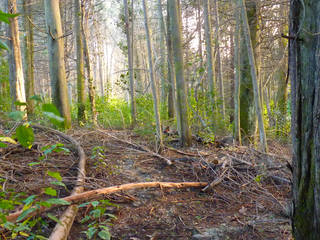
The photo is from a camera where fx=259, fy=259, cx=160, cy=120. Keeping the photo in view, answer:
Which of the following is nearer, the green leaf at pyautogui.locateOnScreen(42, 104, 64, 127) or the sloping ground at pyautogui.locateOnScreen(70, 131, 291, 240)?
the green leaf at pyautogui.locateOnScreen(42, 104, 64, 127)

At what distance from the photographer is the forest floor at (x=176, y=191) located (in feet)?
8.33

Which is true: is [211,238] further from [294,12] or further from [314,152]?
[294,12]

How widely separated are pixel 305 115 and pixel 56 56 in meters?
5.93

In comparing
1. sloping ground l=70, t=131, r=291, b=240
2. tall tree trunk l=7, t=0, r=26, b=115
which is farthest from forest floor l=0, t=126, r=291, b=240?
tall tree trunk l=7, t=0, r=26, b=115

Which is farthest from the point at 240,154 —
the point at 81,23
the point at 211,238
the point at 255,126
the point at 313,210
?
the point at 81,23

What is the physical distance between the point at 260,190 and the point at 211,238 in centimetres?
139

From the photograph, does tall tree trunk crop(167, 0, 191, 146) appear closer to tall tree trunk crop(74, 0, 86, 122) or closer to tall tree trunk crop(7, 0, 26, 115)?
tall tree trunk crop(7, 0, 26, 115)

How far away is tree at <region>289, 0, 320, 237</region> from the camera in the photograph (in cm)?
171

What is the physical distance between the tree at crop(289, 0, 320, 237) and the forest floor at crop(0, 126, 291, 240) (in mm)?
720

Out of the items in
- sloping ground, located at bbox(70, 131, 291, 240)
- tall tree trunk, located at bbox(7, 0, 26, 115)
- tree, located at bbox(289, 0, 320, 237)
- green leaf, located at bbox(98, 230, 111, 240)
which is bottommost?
sloping ground, located at bbox(70, 131, 291, 240)

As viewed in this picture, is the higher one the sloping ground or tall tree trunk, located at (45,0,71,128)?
tall tree trunk, located at (45,0,71,128)

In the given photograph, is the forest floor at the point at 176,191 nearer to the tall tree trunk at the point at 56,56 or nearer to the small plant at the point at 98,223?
the small plant at the point at 98,223

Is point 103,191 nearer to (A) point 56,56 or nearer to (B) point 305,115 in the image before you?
(B) point 305,115

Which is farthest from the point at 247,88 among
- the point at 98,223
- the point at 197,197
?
the point at 98,223
